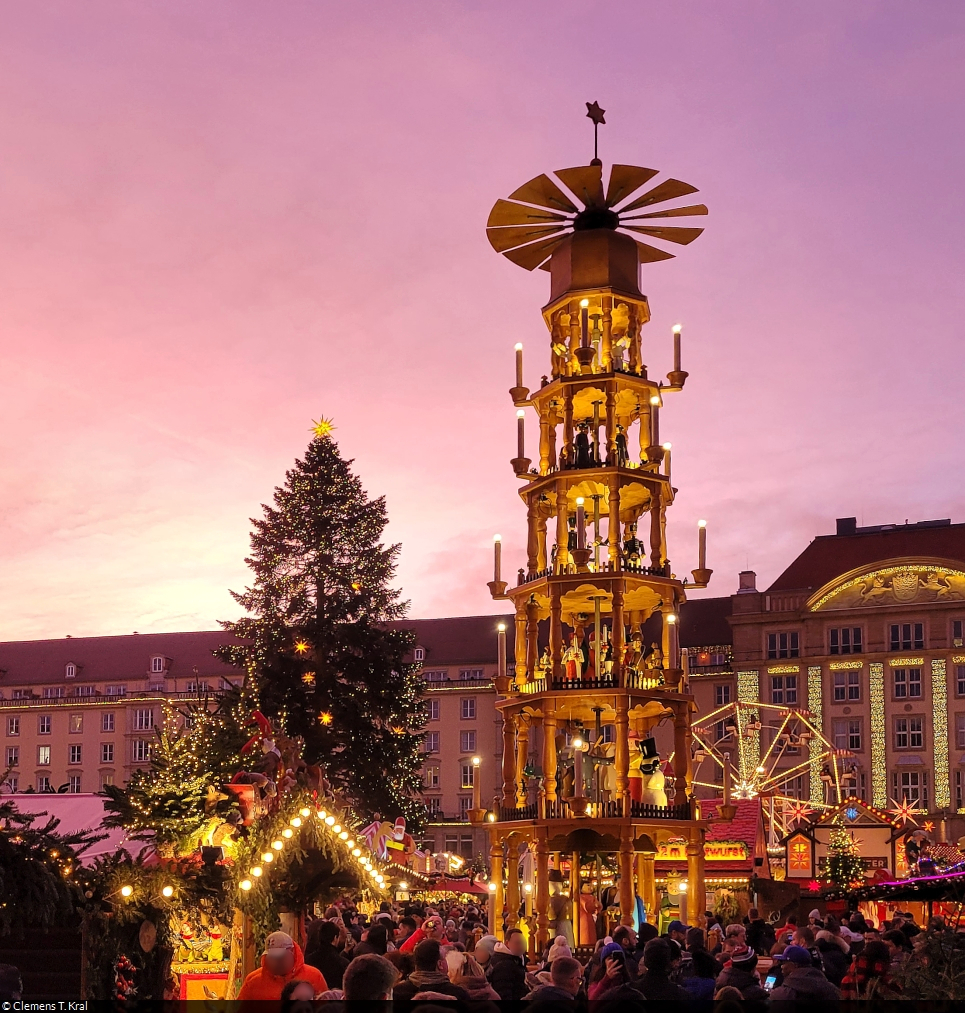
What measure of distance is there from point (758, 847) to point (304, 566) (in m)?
21.1

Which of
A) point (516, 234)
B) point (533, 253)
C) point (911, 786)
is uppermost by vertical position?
point (516, 234)

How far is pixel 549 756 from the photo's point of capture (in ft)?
79.5

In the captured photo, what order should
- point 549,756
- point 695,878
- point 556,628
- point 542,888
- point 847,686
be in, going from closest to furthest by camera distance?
point 542,888 → point 549,756 → point 695,878 → point 556,628 → point 847,686

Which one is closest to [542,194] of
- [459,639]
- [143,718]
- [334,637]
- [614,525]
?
[614,525]

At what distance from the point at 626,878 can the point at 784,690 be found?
5772 cm

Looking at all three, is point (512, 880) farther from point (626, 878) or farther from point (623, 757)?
point (623, 757)

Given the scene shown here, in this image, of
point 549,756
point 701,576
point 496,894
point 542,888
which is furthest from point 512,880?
point 701,576

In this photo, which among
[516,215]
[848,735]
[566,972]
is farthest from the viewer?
[848,735]

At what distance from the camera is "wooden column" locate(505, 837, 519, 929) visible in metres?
24.7

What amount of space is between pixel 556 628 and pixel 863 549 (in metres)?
57.4

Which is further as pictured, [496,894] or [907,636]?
[907,636]

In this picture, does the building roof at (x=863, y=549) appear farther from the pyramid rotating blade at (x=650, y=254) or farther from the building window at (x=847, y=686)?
the pyramid rotating blade at (x=650, y=254)

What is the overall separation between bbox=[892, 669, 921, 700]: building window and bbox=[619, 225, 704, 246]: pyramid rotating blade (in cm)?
5384

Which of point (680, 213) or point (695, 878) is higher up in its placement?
point (680, 213)
